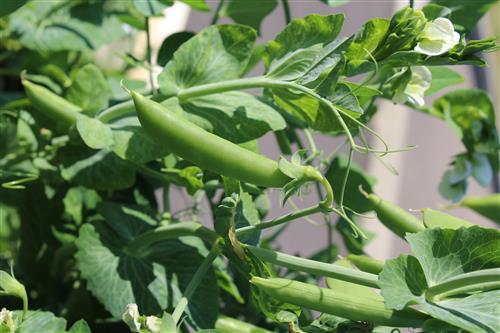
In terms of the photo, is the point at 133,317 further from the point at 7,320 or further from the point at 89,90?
the point at 89,90

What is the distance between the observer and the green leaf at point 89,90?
49 centimetres

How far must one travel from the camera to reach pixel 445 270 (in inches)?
12.9

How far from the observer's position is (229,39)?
1.42ft

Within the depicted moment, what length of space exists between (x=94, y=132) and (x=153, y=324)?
0.15 meters

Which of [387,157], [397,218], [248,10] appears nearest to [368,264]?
[397,218]

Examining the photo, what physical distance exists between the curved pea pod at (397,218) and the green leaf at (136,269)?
0.10 metres

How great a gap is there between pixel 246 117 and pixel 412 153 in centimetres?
64

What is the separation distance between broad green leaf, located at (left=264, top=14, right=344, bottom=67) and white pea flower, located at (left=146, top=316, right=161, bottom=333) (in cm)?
16

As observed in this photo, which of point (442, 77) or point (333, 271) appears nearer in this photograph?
point (333, 271)

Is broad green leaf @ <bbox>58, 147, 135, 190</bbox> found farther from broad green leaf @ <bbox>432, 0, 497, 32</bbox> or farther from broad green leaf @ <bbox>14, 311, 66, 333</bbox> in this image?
broad green leaf @ <bbox>432, 0, 497, 32</bbox>

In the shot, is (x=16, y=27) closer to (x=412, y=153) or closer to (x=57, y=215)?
(x=57, y=215)

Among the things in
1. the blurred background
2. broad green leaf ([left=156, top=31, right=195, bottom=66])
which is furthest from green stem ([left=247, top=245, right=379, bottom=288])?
the blurred background

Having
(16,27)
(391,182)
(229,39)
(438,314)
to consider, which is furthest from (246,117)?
(391,182)

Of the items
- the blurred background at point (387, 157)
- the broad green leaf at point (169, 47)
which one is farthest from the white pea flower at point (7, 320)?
the blurred background at point (387, 157)
